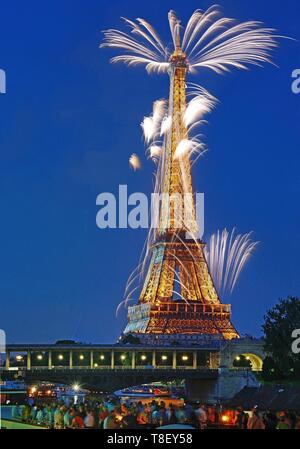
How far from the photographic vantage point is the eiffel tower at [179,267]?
12338 cm

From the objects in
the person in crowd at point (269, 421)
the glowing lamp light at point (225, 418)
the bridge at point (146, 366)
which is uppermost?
the bridge at point (146, 366)

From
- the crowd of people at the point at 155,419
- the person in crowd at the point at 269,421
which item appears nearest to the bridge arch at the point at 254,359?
the crowd of people at the point at 155,419

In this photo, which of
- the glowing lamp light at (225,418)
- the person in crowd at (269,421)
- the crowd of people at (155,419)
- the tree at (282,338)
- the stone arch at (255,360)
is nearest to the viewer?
the crowd of people at (155,419)

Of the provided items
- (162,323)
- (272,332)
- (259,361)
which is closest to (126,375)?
(272,332)

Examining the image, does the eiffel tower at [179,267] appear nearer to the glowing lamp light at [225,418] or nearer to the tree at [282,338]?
the tree at [282,338]

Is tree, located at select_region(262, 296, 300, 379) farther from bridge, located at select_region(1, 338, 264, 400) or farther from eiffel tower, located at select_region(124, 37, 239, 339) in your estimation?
eiffel tower, located at select_region(124, 37, 239, 339)

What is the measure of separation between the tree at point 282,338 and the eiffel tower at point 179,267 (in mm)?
36072

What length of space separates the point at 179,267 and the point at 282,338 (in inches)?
1747

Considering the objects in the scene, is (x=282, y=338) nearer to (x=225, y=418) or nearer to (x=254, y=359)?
(x=254, y=359)

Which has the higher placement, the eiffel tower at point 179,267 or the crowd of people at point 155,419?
the eiffel tower at point 179,267

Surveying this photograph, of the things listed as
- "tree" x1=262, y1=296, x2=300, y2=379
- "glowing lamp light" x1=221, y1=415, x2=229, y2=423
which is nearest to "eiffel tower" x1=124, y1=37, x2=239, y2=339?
"tree" x1=262, y1=296, x2=300, y2=379

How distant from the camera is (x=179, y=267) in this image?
12731 cm

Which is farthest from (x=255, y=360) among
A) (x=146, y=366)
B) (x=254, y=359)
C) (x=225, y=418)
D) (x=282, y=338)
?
(x=225, y=418)

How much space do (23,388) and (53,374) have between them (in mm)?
3592
